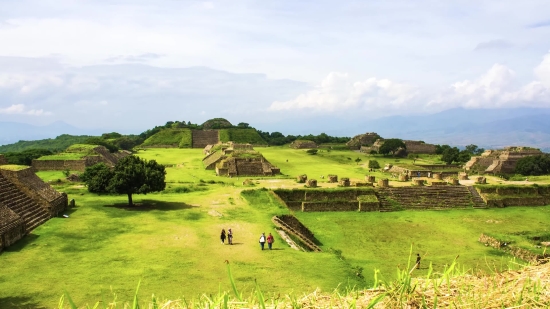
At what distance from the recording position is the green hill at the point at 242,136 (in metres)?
105

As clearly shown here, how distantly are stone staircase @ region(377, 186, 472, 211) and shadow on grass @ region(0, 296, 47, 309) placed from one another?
26324 millimetres

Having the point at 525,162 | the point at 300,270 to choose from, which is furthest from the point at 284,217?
the point at 525,162

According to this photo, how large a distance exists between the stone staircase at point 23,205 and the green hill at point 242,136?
80.5 m

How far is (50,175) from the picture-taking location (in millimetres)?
43562

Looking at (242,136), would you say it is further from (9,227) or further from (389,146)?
(9,227)

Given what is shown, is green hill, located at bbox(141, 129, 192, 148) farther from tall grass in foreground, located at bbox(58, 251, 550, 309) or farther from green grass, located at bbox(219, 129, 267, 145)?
tall grass in foreground, located at bbox(58, 251, 550, 309)

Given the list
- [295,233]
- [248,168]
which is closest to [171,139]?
[248,168]

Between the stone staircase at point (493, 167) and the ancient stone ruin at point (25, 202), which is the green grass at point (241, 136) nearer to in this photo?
the stone staircase at point (493, 167)

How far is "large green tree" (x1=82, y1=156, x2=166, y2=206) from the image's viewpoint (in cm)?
2600

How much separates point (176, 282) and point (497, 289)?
12211 millimetres

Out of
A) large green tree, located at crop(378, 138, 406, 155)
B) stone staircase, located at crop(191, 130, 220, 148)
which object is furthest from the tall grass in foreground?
stone staircase, located at crop(191, 130, 220, 148)

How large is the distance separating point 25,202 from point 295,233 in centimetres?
1458

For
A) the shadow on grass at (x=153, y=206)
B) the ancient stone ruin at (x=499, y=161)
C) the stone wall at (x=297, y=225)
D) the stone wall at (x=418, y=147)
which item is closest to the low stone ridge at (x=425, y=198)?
the stone wall at (x=297, y=225)

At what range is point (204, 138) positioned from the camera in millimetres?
105625
